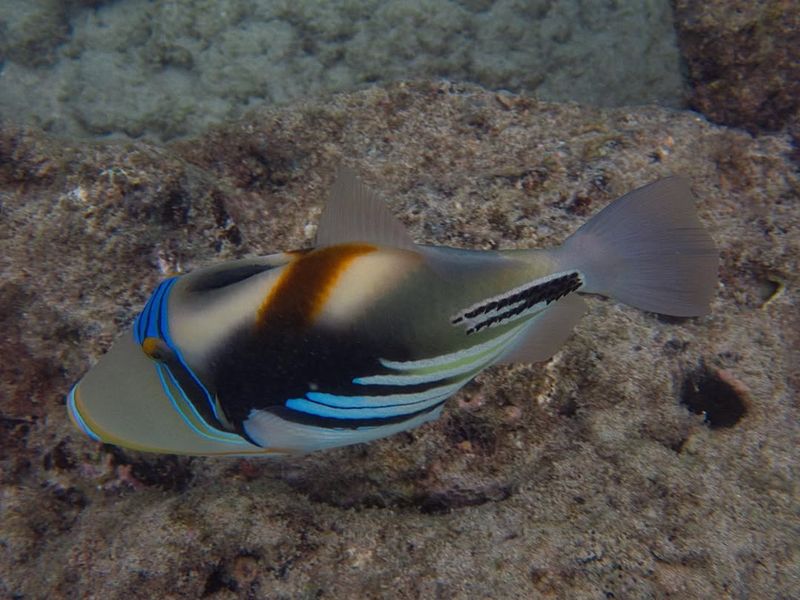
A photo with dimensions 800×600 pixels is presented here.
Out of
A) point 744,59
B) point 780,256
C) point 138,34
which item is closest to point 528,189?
→ point 780,256

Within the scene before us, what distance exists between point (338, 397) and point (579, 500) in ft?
3.78

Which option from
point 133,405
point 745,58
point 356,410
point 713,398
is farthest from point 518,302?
point 745,58

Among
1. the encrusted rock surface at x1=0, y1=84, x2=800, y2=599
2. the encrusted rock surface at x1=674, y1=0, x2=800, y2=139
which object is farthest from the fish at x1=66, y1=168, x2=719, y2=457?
the encrusted rock surface at x1=674, y1=0, x2=800, y2=139

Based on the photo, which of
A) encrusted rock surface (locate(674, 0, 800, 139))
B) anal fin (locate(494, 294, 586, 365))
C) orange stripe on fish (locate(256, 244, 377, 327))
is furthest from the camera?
encrusted rock surface (locate(674, 0, 800, 139))

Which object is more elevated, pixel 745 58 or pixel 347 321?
pixel 347 321

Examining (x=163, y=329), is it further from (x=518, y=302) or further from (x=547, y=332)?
(x=547, y=332)

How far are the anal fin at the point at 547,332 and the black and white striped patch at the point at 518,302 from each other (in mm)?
114

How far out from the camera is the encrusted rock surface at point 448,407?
6.32 ft

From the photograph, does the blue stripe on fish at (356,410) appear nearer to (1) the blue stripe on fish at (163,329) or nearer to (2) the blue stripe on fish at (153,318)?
(1) the blue stripe on fish at (163,329)

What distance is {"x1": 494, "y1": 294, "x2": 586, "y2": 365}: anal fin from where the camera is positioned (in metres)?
1.66

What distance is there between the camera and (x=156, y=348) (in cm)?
137

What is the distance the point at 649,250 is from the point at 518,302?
0.42 m

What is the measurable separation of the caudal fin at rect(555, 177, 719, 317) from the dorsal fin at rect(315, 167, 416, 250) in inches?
20.3

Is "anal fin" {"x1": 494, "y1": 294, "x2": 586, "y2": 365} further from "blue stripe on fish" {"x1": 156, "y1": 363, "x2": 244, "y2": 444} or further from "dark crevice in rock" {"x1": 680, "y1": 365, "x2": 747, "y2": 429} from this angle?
"dark crevice in rock" {"x1": 680, "y1": 365, "x2": 747, "y2": 429}
